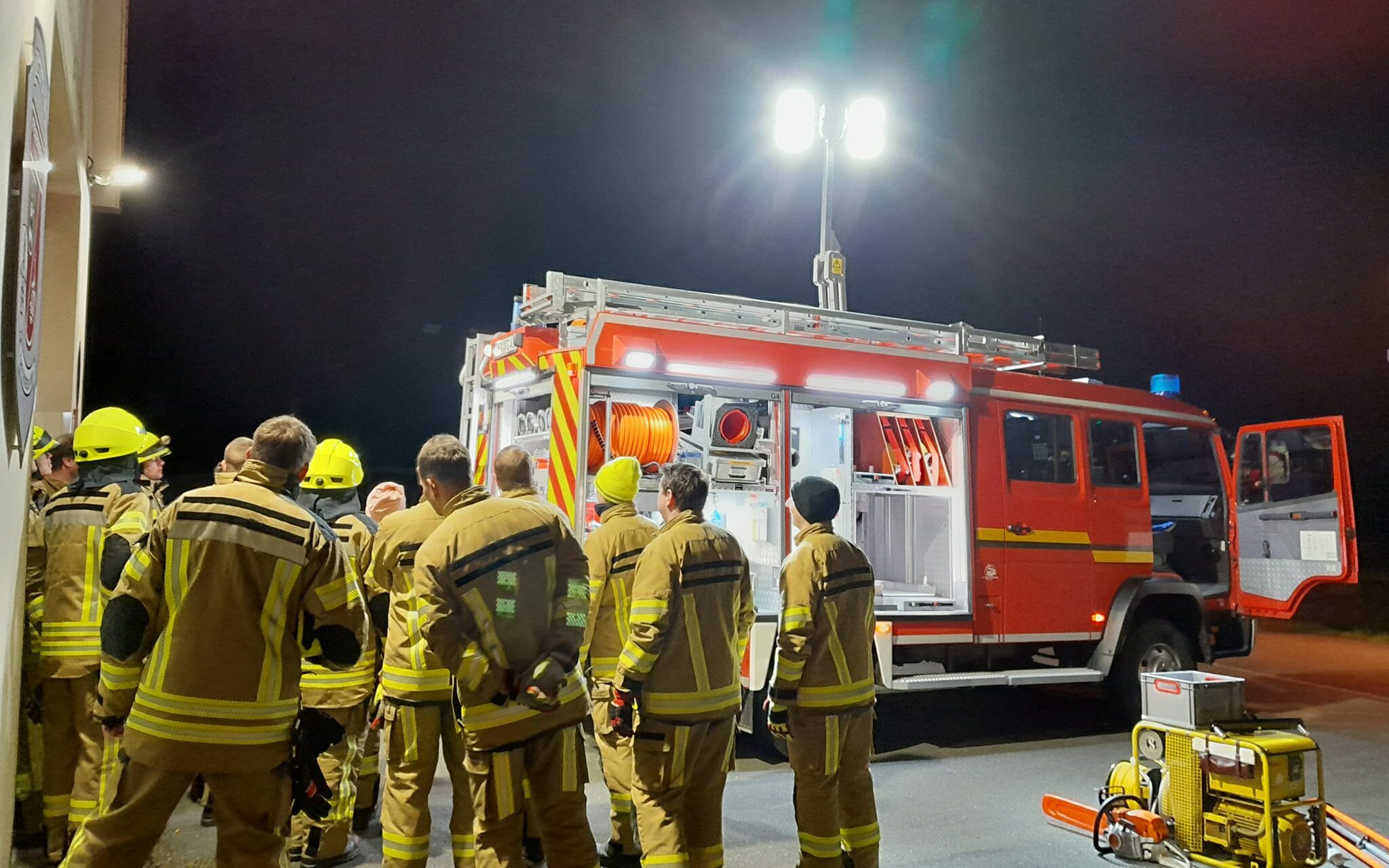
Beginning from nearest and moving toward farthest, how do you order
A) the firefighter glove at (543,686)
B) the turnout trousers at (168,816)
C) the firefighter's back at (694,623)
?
1. the turnout trousers at (168,816)
2. the firefighter glove at (543,686)
3. the firefighter's back at (694,623)

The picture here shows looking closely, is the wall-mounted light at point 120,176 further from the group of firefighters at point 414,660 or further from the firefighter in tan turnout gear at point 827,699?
the firefighter in tan turnout gear at point 827,699

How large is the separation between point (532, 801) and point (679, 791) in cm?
62

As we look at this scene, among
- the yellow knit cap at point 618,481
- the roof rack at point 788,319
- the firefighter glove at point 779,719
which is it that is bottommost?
the firefighter glove at point 779,719

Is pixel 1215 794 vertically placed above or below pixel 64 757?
Result: below

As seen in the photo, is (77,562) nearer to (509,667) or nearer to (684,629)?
(509,667)

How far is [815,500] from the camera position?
160 inches

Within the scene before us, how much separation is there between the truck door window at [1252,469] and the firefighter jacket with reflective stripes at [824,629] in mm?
6022

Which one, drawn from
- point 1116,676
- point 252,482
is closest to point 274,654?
point 252,482

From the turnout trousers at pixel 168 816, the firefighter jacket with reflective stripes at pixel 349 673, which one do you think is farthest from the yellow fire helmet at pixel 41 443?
the turnout trousers at pixel 168 816

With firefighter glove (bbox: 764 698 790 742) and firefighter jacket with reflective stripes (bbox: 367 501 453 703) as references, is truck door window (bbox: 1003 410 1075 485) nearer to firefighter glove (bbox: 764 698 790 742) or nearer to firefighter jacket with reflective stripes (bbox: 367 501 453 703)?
firefighter glove (bbox: 764 698 790 742)

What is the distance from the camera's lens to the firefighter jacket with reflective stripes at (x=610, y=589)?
4.54 metres

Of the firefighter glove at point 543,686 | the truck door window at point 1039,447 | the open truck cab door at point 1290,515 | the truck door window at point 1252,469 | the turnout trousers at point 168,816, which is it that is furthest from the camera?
the truck door window at point 1252,469

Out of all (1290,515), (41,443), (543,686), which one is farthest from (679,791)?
(1290,515)

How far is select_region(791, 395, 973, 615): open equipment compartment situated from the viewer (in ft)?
22.3
